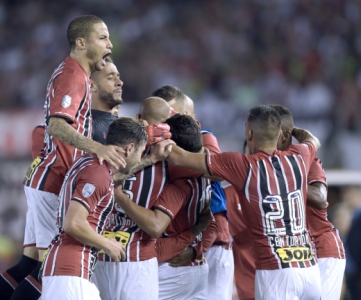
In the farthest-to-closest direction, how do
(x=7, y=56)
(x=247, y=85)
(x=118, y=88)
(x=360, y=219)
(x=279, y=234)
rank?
1. (x=7, y=56)
2. (x=247, y=85)
3. (x=360, y=219)
4. (x=118, y=88)
5. (x=279, y=234)

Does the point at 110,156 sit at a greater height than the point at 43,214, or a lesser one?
greater

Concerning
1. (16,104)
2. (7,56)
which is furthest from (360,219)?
(7,56)

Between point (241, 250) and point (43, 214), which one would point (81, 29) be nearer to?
point (43, 214)

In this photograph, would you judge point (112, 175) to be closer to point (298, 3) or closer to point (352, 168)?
point (352, 168)

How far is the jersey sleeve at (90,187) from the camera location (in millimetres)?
4066

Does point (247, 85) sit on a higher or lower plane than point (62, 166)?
higher

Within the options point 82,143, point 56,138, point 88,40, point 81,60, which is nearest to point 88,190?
point 82,143

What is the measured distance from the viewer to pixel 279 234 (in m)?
4.79

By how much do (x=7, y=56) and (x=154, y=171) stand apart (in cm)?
1081

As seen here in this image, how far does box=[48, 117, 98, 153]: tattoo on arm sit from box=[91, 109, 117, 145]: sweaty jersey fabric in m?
0.82

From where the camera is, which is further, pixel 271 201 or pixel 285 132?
pixel 285 132

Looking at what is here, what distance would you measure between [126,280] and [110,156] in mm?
1015

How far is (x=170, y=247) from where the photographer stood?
5.12 metres

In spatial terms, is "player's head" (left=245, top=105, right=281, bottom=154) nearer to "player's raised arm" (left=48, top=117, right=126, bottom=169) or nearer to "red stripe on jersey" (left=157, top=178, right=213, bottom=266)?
"red stripe on jersey" (left=157, top=178, right=213, bottom=266)
